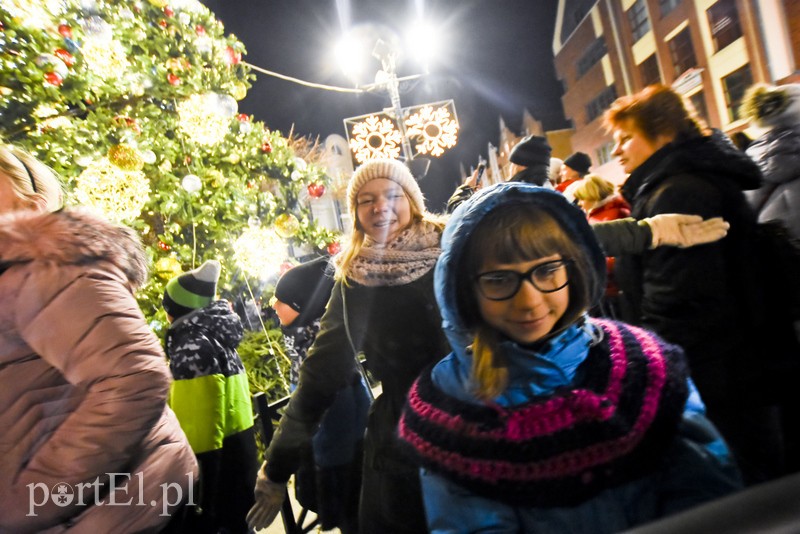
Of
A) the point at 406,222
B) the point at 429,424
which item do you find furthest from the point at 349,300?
the point at 429,424

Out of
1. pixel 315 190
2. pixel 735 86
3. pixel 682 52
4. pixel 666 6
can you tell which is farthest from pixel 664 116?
pixel 666 6

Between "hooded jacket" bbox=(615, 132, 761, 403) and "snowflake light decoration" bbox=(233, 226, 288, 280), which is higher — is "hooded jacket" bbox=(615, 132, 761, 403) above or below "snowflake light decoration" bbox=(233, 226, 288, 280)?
below

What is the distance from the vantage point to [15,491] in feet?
3.58

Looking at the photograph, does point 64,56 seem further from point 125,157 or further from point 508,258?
point 508,258

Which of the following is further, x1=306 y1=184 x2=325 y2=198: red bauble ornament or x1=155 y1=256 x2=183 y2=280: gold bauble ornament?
x1=306 y1=184 x2=325 y2=198: red bauble ornament

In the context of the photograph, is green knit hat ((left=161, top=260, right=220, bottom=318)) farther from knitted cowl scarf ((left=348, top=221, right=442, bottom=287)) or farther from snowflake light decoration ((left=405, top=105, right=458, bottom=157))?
snowflake light decoration ((left=405, top=105, right=458, bottom=157))

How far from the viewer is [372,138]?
720 centimetres

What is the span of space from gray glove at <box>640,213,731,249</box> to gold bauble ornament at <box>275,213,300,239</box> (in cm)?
365

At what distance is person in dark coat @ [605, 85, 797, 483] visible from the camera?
156 centimetres

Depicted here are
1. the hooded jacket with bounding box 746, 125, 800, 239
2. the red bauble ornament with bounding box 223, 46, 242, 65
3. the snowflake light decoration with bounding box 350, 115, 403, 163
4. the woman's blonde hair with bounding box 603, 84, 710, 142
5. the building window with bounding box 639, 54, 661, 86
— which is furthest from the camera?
the snowflake light decoration with bounding box 350, 115, 403, 163

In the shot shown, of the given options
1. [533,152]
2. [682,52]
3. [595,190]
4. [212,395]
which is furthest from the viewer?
[682,52]

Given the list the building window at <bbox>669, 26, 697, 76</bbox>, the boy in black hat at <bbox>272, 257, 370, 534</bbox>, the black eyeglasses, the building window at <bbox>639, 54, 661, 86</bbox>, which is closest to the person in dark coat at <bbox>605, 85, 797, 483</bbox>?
the black eyeglasses

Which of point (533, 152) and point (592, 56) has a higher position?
point (592, 56)

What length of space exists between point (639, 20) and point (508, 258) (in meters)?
8.02
